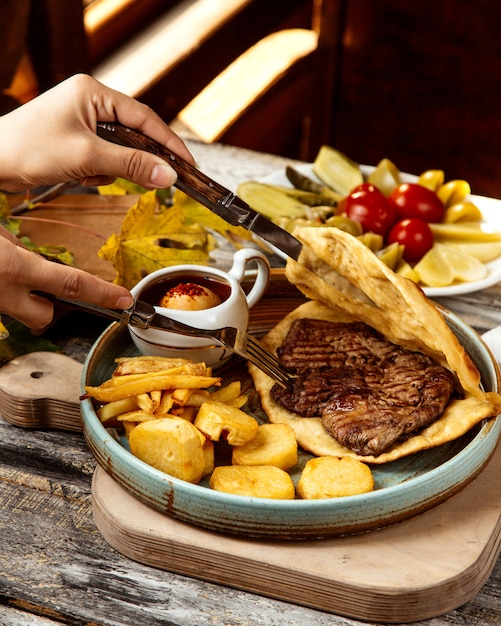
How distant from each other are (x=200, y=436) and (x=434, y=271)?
149 centimetres

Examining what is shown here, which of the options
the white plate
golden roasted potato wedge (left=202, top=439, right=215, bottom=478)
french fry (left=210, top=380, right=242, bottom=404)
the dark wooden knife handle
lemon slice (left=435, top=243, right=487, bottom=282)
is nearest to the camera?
golden roasted potato wedge (left=202, top=439, right=215, bottom=478)

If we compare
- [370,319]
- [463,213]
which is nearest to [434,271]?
[463,213]

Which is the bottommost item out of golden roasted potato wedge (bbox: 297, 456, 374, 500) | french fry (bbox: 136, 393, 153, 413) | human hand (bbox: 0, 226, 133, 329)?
golden roasted potato wedge (bbox: 297, 456, 374, 500)

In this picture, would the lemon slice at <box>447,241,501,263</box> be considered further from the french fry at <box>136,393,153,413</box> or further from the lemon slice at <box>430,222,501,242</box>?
the french fry at <box>136,393,153,413</box>

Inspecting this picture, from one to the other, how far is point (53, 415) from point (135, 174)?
2.50ft

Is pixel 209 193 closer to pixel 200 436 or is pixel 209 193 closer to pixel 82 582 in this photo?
pixel 200 436

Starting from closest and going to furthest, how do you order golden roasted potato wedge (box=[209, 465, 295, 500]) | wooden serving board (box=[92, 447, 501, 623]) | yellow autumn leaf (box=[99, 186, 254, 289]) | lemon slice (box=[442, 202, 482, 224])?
wooden serving board (box=[92, 447, 501, 623])
golden roasted potato wedge (box=[209, 465, 295, 500])
yellow autumn leaf (box=[99, 186, 254, 289])
lemon slice (box=[442, 202, 482, 224])

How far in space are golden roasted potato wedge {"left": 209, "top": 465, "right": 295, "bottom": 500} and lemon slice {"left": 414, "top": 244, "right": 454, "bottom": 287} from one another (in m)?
1.34

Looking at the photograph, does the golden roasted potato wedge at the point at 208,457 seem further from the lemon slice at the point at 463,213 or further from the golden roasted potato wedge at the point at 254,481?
the lemon slice at the point at 463,213

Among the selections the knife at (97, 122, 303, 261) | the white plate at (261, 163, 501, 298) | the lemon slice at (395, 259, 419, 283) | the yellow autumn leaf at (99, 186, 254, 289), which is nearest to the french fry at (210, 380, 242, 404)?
the knife at (97, 122, 303, 261)

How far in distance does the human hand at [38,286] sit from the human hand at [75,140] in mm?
447

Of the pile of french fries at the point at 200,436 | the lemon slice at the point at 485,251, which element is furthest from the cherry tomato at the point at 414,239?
the pile of french fries at the point at 200,436

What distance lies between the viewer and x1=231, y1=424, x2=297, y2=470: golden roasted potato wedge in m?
1.93

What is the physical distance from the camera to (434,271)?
9.87 ft
